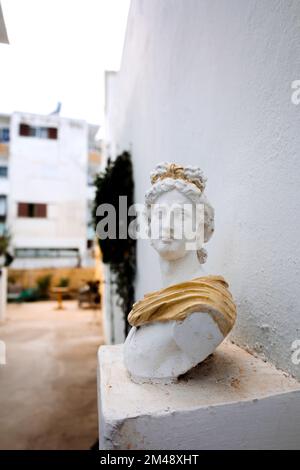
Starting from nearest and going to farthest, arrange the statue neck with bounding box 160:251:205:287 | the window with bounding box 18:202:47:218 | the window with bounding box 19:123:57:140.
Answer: the statue neck with bounding box 160:251:205:287 → the window with bounding box 18:202:47:218 → the window with bounding box 19:123:57:140

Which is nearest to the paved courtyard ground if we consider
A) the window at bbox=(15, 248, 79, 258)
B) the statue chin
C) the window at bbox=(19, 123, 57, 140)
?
the statue chin

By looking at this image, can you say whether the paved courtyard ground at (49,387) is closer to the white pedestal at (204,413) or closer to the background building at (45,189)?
the white pedestal at (204,413)

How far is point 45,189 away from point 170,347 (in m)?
11.4

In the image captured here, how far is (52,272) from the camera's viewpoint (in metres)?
10.2

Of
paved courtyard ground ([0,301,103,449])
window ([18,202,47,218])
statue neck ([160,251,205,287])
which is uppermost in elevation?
window ([18,202,47,218])

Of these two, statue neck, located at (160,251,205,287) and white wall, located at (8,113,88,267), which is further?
white wall, located at (8,113,88,267)

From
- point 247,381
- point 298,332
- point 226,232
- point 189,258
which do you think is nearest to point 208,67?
point 226,232

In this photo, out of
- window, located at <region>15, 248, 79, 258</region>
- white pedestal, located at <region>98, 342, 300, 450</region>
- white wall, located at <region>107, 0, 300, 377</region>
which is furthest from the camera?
window, located at <region>15, 248, 79, 258</region>

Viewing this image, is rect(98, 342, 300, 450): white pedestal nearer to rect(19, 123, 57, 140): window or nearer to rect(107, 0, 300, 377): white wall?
Result: rect(107, 0, 300, 377): white wall

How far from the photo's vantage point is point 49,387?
314 centimetres

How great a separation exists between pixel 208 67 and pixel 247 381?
4.02 ft

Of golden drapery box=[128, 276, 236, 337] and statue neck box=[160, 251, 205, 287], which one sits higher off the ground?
statue neck box=[160, 251, 205, 287]

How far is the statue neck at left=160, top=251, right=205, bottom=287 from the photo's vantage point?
958mm

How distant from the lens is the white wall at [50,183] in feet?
36.7
